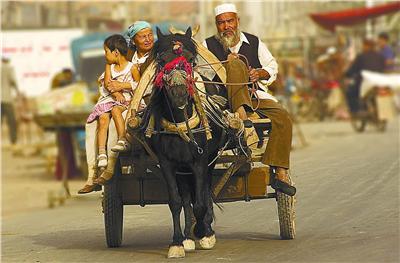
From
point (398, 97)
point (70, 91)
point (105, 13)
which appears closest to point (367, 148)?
point (70, 91)

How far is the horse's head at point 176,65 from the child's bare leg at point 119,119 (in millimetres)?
845

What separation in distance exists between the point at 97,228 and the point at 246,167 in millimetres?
3049

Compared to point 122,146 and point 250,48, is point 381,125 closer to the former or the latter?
point 250,48

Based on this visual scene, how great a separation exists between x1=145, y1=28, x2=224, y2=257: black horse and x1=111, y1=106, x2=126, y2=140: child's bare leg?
1.86ft

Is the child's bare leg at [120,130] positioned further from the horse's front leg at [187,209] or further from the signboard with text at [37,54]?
the signboard with text at [37,54]

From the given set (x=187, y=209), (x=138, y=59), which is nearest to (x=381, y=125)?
(x=138, y=59)

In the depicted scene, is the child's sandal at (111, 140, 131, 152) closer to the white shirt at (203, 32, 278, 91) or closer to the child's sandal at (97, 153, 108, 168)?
the child's sandal at (97, 153, 108, 168)

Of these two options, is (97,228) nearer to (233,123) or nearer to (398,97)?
(233,123)

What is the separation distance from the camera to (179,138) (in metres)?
9.66

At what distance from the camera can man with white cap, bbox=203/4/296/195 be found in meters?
10.2

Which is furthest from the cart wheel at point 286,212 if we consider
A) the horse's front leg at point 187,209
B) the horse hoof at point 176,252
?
the horse hoof at point 176,252

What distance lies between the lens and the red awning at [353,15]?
37031 mm

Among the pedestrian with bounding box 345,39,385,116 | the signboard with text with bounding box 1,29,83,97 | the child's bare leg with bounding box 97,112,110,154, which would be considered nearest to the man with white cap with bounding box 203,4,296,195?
the child's bare leg with bounding box 97,112,110,154

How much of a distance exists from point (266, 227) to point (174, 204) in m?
2.01
